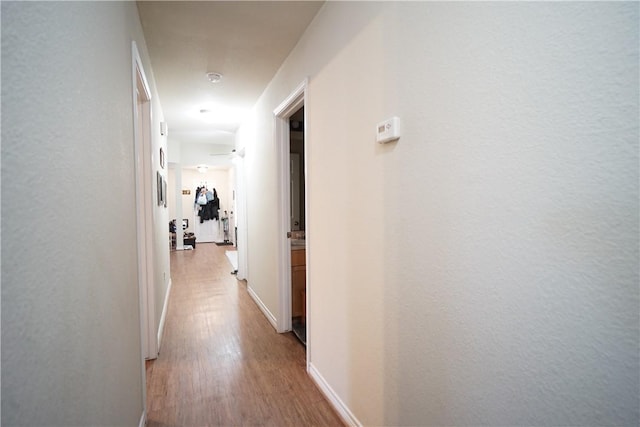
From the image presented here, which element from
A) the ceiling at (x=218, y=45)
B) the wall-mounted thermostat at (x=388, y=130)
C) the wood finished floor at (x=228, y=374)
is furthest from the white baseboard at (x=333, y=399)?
the ceiling at (x=218, y=45)

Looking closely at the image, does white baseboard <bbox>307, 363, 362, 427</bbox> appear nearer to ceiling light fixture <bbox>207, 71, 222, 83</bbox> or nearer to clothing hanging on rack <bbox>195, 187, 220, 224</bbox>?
ceiling light fixture <bbox>207, 71, 222, 83</bbox>

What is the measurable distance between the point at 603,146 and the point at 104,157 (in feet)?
4.66

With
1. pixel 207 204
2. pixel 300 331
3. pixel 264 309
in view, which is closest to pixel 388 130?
pixel 300 331

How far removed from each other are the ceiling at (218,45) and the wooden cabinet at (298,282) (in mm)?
1797

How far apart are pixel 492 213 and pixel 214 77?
9.73ft

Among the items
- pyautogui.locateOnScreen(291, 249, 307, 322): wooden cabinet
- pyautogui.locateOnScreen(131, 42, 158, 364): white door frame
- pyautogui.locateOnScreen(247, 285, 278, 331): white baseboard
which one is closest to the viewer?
pyautogui.locateOnScreen(131, 42, 158, 364): white door frame

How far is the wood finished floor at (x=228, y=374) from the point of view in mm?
1885

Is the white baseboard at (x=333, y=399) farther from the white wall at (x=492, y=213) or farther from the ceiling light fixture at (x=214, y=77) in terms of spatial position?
the ceiling light fixture at (x=214, y=77)

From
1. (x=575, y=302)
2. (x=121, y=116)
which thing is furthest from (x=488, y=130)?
(x=121, y=116)

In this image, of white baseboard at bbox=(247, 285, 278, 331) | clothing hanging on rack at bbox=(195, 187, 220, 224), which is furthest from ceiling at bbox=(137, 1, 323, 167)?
clothing hanging on rack at bbox=(195, 187, 220, 224)

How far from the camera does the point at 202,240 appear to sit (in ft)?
34.0

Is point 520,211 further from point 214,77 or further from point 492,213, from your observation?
point 214,77

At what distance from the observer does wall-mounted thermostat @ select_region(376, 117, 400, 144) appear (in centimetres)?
128

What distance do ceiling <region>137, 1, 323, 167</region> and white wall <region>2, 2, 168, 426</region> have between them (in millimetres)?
906
